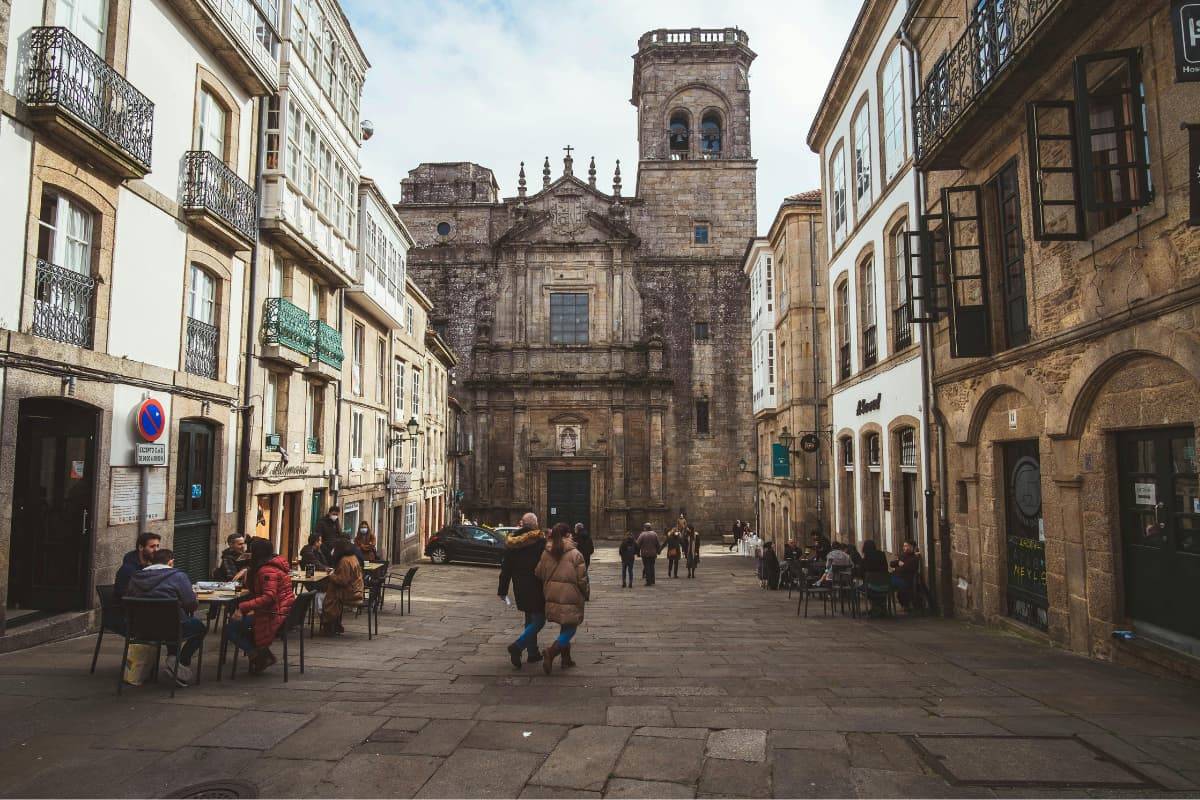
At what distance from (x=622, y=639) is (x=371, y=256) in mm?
13049

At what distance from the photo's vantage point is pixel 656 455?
35.1 m

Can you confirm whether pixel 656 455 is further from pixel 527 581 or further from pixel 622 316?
pixel 527 581

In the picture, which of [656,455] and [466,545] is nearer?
[466,545]

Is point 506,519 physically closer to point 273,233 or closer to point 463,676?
point 273,233

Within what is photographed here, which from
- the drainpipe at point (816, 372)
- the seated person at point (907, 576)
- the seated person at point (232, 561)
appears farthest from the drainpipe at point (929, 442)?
the seated person at point (232, 561)

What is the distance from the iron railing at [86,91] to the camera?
805 centimetres

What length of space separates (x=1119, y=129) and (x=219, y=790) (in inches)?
354

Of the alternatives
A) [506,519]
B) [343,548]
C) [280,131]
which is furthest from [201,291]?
[506,519]

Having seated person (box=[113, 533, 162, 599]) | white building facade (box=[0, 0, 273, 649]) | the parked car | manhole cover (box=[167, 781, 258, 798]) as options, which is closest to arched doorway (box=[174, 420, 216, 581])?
white building facade (box=[0, 0, 273, 649])

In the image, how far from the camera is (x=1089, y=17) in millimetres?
7625

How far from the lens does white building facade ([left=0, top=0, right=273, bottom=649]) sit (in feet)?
26.3

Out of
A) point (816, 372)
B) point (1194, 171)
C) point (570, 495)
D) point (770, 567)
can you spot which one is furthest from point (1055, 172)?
point (570, 495)

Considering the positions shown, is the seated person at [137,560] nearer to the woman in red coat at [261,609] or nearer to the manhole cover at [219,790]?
the woman in red coat at [261,609]

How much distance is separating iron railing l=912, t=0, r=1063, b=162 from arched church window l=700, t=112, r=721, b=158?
27704 mm
